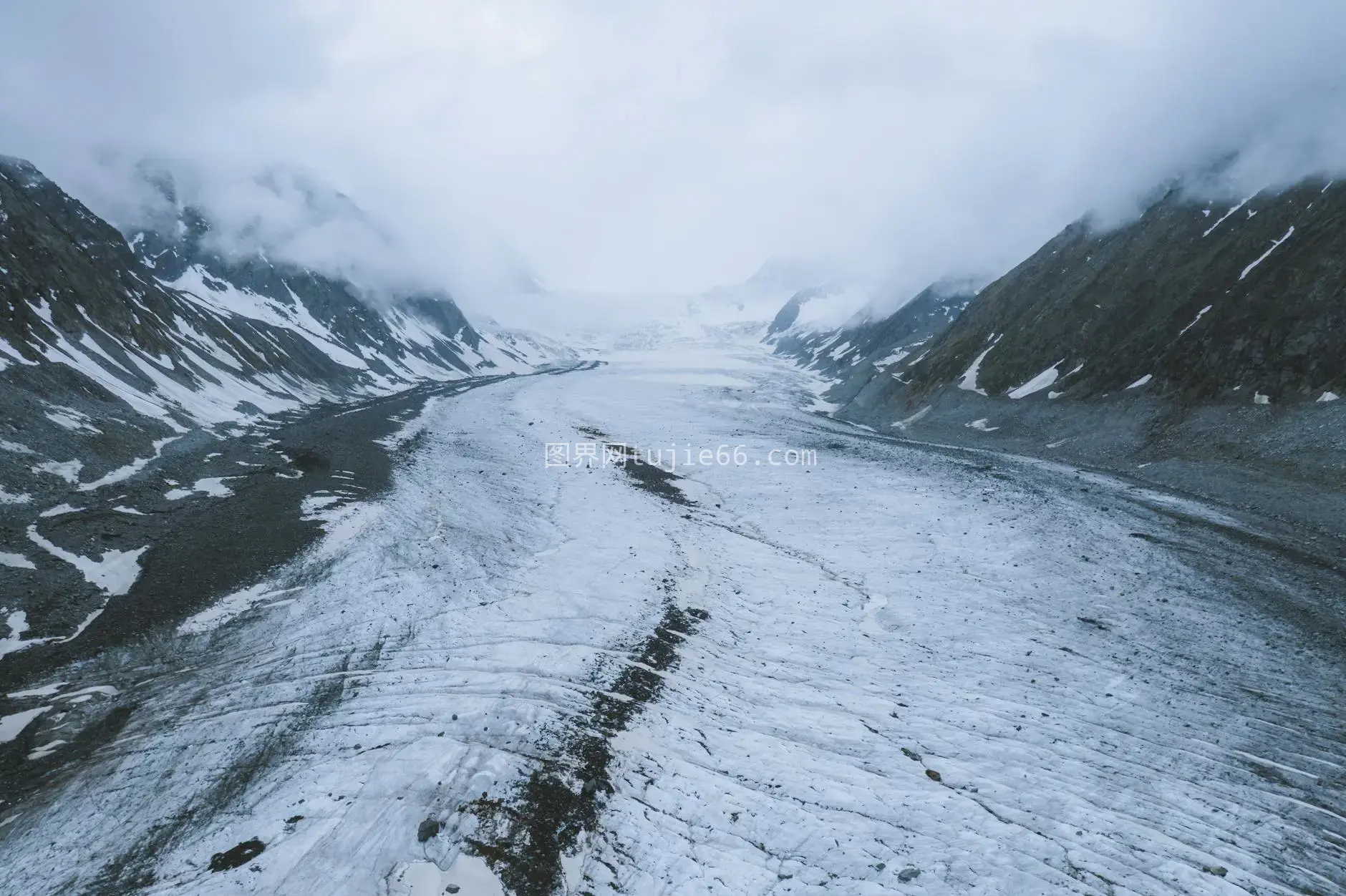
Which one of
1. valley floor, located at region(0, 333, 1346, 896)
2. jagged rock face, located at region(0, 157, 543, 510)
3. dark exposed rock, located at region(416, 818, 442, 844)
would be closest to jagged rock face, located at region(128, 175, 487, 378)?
jagged rock face, located at region(0, 157, 543, 510)

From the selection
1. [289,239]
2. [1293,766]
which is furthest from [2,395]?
[289,239]

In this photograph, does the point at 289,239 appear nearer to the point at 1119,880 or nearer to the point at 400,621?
the point at 400,621

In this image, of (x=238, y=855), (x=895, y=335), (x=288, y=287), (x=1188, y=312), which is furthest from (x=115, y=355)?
(x=895, y=335)

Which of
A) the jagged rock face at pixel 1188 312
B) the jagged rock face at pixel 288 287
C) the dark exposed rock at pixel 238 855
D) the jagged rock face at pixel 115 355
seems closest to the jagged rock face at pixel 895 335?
the jagged rock face at pixel 1188 312

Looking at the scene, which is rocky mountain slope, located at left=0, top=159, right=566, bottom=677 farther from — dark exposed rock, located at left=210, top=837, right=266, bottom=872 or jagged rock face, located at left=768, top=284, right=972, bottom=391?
jagged rock face, located at left=768, top=284, right=972, bottom=391

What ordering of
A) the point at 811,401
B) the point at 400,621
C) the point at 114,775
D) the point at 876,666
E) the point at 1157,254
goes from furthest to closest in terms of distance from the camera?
1. the point at 811,401
2. the point at 1157,254
3. the point at 400,621
4. the point at 876,666
5. the point at 114,775

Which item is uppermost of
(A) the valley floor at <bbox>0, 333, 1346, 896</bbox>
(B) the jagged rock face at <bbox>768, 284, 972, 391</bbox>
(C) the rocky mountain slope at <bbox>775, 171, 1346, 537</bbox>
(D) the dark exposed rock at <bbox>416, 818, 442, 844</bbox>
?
(B) the jagged rock face at <bbox>768, 284, 972, 391</bbox>

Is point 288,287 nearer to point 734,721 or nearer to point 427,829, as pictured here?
point 427,829
